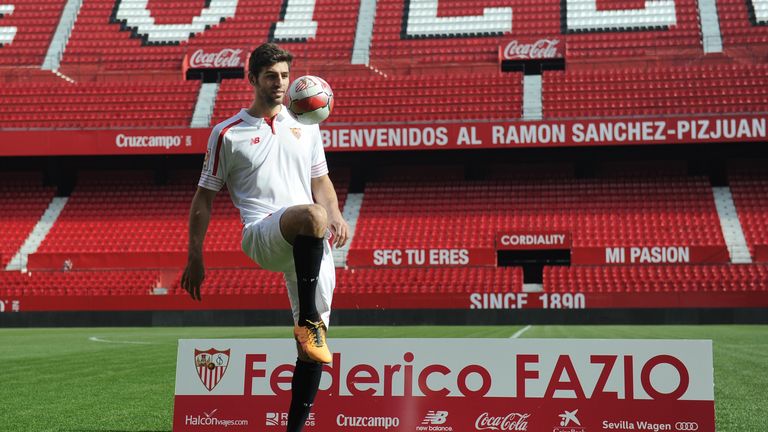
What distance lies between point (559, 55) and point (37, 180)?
19.1 meters

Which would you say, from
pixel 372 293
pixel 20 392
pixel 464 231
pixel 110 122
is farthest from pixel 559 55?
pixel 20 392

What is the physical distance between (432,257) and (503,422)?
20.4 meters

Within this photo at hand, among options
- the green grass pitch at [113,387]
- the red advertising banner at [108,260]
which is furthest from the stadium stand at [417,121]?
the green grass pitch at [113,387]

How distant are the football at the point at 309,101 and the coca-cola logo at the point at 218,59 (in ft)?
91.5

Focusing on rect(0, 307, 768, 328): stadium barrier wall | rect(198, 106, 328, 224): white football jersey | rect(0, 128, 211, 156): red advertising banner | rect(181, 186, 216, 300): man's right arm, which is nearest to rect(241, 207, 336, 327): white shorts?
rect(198, 106, 328, 224): white football jersey

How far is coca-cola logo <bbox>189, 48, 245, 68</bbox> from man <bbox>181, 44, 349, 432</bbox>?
2803 centimetres

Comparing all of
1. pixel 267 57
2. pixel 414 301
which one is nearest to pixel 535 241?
pixel 414 301

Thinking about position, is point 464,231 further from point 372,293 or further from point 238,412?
point 238,412

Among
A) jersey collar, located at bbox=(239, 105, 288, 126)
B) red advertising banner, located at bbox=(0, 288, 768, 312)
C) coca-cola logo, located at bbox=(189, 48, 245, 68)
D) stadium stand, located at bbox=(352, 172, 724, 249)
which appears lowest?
jersey collar, located at bbox=(239, 105, 288, 126)

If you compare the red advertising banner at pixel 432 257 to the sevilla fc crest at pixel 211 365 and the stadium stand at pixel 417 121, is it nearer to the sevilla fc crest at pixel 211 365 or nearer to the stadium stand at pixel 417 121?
the stadium stand at pixel 417 121

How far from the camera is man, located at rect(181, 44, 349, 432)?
4.52 metres

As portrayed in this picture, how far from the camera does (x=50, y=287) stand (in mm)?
25828

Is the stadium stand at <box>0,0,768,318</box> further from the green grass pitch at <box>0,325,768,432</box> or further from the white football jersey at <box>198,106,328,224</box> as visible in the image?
the white football jersey at <box>198,106,328,224</box>

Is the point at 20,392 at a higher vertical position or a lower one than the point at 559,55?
lower
